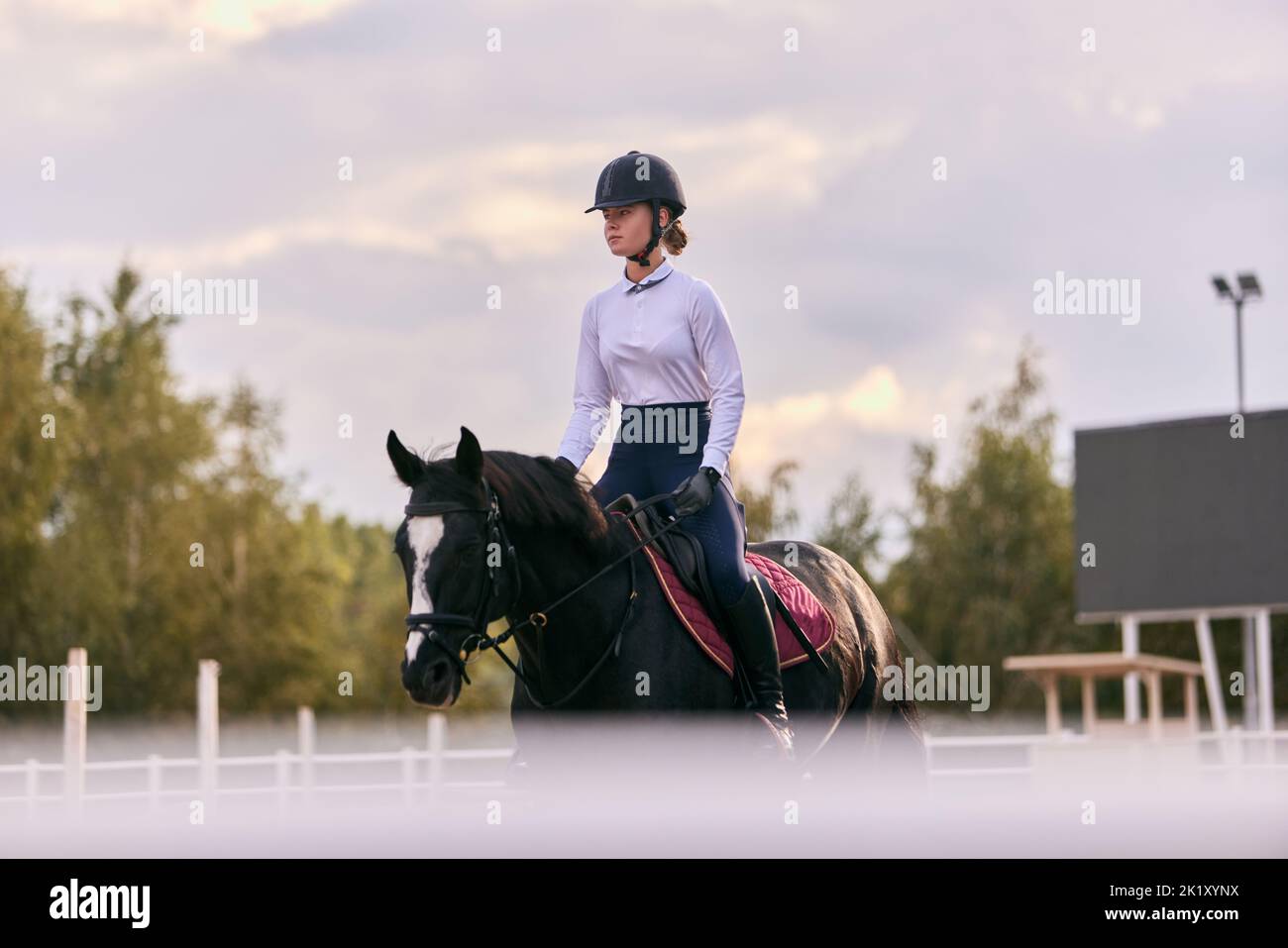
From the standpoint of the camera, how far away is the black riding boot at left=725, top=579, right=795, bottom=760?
721 centimetres

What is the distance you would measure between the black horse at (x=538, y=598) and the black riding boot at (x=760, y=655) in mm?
122

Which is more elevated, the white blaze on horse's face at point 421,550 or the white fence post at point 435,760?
the white blaze on horse's face at point 421,550

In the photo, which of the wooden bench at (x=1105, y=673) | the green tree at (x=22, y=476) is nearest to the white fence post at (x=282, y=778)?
the wooden bench at (x=1105, y=673)

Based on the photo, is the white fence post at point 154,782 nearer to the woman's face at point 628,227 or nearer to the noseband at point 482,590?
the woman's face at point 628,227

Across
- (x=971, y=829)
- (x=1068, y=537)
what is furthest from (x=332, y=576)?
(x=971, y=829)

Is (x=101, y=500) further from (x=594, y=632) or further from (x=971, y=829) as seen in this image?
(x=594, y=632)

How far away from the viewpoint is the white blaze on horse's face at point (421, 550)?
6242 millimetres

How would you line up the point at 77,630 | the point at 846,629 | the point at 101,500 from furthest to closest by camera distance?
1. the point at 101,500
2. the point at 77,630
3. the point at 846,629

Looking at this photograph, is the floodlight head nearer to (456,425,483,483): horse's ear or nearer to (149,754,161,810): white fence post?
(149,754,161,810): white fence post

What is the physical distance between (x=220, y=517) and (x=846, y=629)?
47.2 metres

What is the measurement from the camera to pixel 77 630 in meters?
45.4

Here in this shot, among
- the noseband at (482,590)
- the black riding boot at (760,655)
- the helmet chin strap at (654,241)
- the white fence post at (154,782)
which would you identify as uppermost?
the helmet chin strap at (654,241)

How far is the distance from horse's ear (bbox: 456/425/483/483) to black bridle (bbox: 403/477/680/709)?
67 mm

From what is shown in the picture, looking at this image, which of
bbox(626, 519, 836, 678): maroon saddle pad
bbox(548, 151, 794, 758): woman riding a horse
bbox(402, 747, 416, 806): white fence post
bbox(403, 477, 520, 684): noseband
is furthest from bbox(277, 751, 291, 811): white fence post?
bbox(403, 477, 520, 684): noseband
